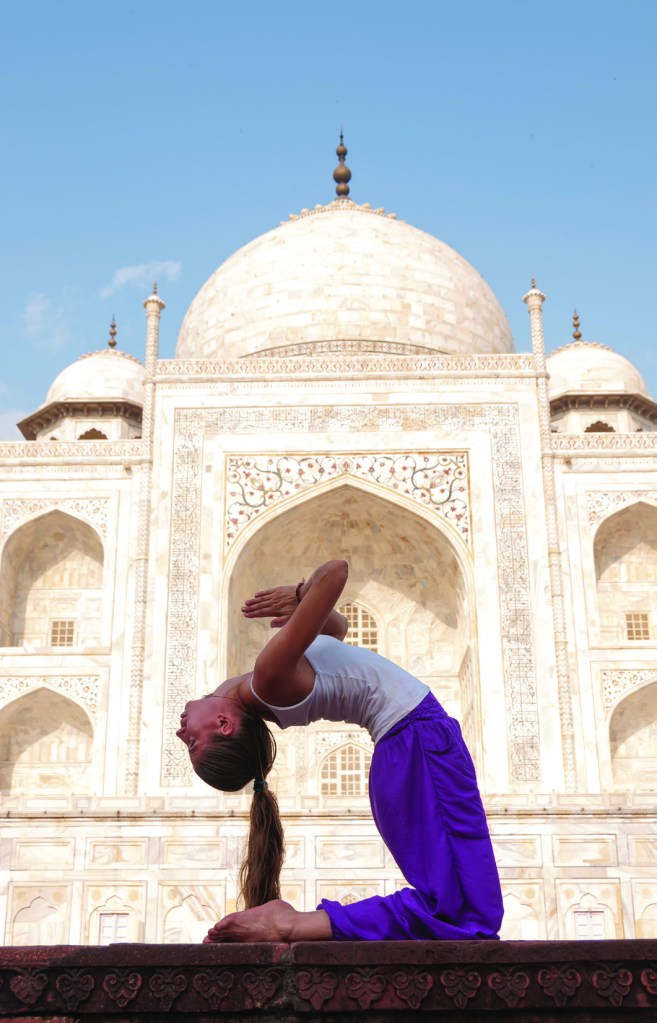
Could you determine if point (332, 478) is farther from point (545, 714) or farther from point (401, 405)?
point (545, 714)

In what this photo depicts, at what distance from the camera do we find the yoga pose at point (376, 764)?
2.29m

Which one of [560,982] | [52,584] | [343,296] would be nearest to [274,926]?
[560,982]

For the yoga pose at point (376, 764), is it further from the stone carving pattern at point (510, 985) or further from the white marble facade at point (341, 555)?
the white marble facade at point (341, 555)

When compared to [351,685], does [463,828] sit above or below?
below

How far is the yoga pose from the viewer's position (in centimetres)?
229

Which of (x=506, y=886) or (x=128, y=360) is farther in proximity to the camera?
(x=128, y=360)

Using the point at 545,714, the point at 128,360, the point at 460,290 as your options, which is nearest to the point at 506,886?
the point at 545,714

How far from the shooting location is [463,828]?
2357mm

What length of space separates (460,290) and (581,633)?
663 cm

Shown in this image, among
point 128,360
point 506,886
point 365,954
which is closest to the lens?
point 365,954

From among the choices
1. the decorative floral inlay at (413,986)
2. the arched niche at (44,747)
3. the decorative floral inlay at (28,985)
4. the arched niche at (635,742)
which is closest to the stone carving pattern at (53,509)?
the arched niche at (44,747)

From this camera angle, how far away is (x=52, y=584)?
51.2ft

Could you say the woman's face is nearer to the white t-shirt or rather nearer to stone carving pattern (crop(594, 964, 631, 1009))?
the white t-shirt

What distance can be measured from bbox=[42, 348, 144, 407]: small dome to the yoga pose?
17.9 m
